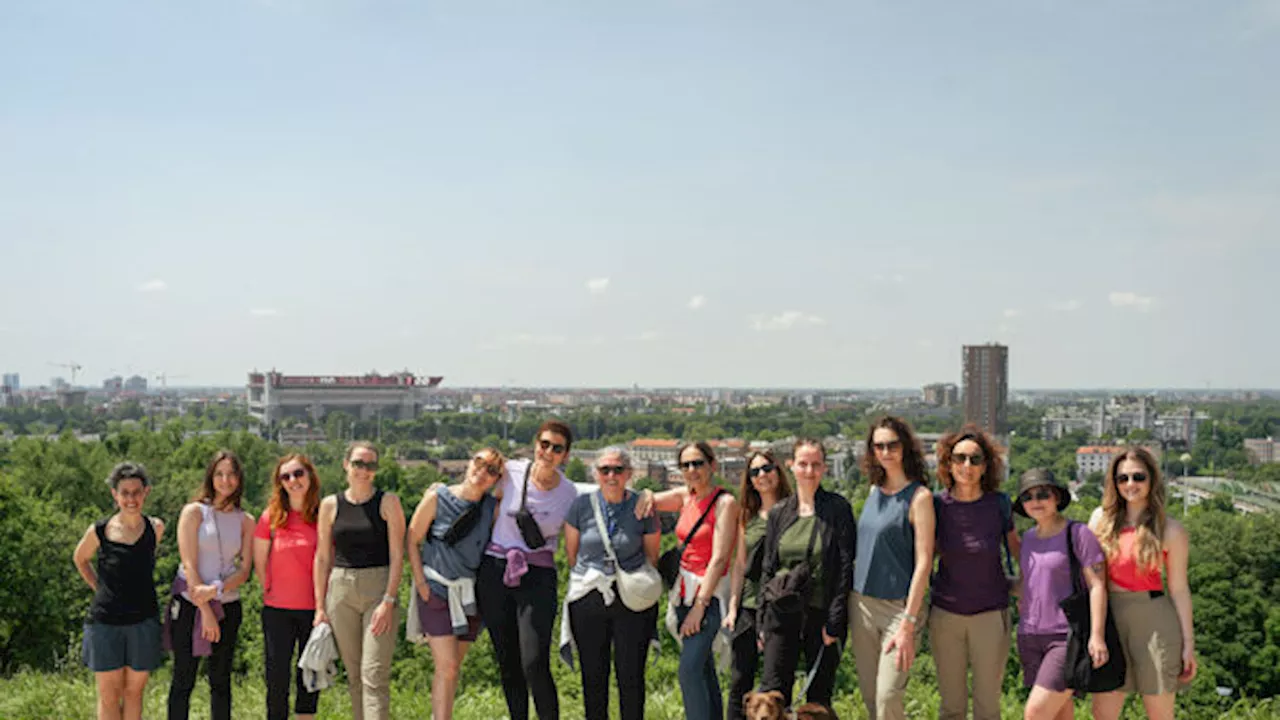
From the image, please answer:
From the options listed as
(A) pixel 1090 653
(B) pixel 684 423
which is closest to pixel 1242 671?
(A) pixel 1090 653

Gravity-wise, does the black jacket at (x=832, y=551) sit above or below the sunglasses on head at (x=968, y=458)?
below

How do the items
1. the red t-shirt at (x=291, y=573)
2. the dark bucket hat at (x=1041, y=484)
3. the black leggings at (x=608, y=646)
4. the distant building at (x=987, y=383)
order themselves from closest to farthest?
the dark bucket hat at (x=1041, y=484) < the black leggings at (x=608, y=646) < the red t-shirt at (x=291, y=573) < the distant building at (x=987, y=383)

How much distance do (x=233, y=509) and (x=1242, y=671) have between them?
30.2m

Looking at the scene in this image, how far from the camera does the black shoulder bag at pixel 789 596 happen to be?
508 centimetres

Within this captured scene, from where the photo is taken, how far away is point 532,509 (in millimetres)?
5617

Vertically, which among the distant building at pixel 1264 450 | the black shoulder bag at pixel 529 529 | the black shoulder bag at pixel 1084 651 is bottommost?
the distant building at pixel 1264 450

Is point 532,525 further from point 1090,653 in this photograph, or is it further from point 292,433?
point 292,433

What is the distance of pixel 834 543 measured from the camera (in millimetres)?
5145

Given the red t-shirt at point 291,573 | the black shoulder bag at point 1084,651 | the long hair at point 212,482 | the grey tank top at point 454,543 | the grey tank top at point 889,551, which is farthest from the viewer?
the long hair at point 212,482

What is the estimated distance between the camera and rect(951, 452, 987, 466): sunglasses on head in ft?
16.4

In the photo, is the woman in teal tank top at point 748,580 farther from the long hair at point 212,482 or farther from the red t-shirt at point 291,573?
the long hair at point 212,482

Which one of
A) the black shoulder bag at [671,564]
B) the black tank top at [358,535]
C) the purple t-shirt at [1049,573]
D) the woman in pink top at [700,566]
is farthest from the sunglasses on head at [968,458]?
the black tank top at [358,535]

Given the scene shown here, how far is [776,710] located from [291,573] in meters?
2.73

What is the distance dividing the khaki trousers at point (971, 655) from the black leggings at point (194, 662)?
12.4 ft
